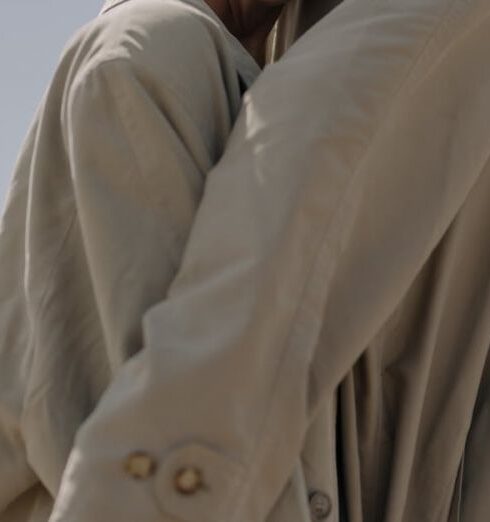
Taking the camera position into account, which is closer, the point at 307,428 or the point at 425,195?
the point at 307,428

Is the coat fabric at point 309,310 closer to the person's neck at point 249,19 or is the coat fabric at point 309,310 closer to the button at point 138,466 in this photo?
the button at point 138,466

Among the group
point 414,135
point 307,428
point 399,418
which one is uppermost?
point 414,135

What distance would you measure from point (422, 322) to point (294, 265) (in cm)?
25

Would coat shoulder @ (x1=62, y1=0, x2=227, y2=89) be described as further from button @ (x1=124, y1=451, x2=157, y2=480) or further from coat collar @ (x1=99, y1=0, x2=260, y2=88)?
button @ (x1=124, y1=451, x2=157, y2=480)

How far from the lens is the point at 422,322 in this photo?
1819 millimetres

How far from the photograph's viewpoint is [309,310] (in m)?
1.61

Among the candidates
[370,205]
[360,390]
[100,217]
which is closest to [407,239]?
[370,205]

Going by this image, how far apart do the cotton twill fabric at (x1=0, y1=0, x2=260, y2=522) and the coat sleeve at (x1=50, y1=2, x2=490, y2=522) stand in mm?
50

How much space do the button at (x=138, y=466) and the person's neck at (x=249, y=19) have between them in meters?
0.74

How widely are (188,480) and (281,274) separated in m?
0.19

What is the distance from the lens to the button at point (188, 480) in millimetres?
1552

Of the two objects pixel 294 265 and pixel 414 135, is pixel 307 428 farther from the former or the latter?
pixel 414 135

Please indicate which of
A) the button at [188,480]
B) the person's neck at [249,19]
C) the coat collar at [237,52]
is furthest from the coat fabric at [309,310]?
the person's neck at [249,19]

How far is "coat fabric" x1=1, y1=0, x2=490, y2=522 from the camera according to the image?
61.1 inches
